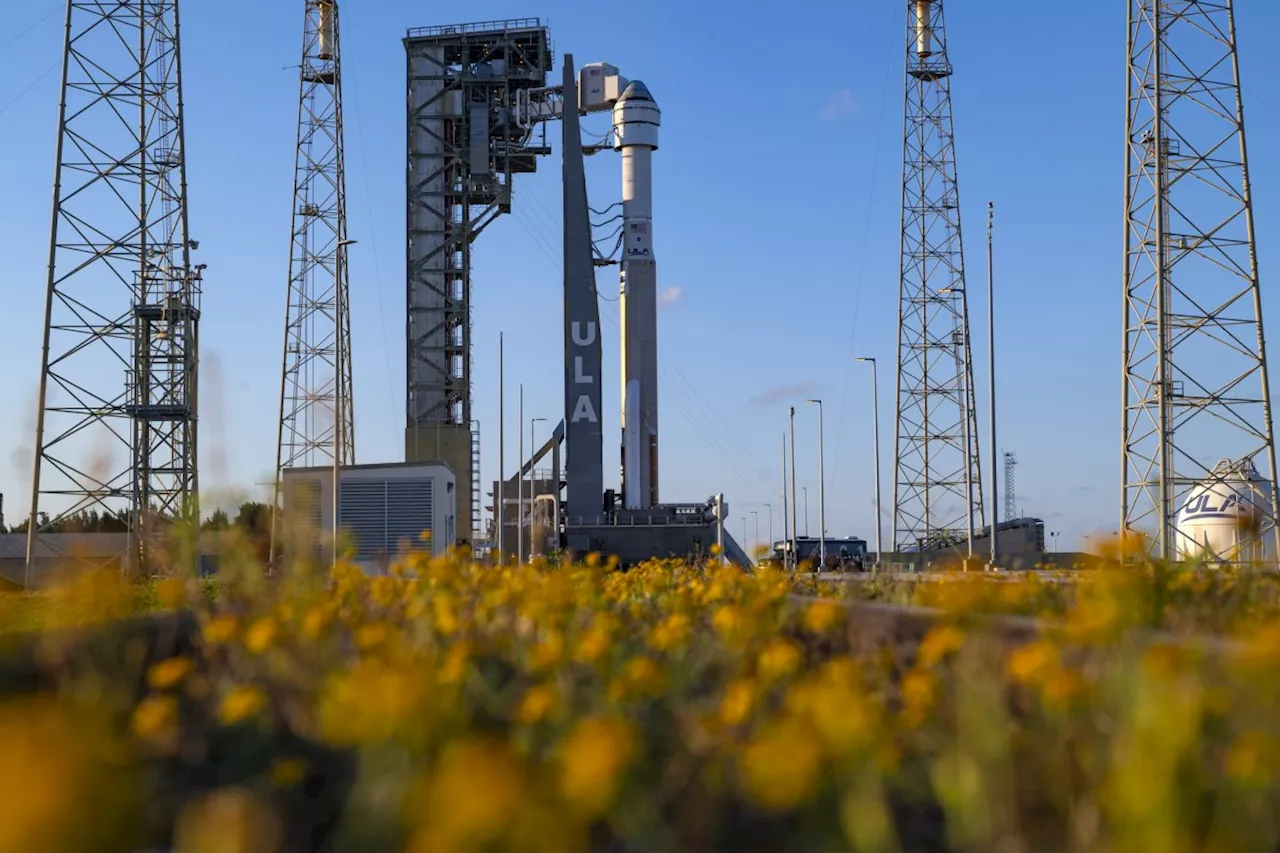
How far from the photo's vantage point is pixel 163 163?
1674 inches

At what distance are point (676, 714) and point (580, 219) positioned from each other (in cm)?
4368

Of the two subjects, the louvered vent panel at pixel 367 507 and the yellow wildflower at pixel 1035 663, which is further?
the louvered vent panel at pixel 367 507

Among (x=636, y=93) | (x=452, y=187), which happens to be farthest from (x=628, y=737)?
(x=452, y=187)

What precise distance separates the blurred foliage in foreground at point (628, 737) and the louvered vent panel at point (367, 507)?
34175 millimetres

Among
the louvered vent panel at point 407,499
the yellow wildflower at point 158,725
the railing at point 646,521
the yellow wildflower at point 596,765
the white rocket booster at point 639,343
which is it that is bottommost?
the yellow wildflower at point 158,725

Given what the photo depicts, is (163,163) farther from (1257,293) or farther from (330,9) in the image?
(1257,293)

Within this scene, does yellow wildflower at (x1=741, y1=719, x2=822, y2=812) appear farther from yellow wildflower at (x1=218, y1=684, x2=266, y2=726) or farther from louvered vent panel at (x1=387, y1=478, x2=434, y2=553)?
louvered vent panel at (x1=387, y1=478, x2=434, y2=553)

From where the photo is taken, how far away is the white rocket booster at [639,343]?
150 ft

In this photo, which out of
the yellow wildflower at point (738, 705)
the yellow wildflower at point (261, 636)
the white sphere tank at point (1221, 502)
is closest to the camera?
the yellow wildflower at point (738, 705)

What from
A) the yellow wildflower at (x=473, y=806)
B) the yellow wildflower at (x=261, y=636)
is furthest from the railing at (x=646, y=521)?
the yellow wildflower at (x=473, y=806)

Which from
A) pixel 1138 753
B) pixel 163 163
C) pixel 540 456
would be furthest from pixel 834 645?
pixel 540 456

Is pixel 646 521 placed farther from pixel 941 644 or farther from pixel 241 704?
pixel 241 704

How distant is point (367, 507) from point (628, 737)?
38.5 meters

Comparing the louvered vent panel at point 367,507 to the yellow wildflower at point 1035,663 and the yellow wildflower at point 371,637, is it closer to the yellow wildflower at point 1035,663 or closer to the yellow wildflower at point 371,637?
the yellow wildflower at point 371,637
